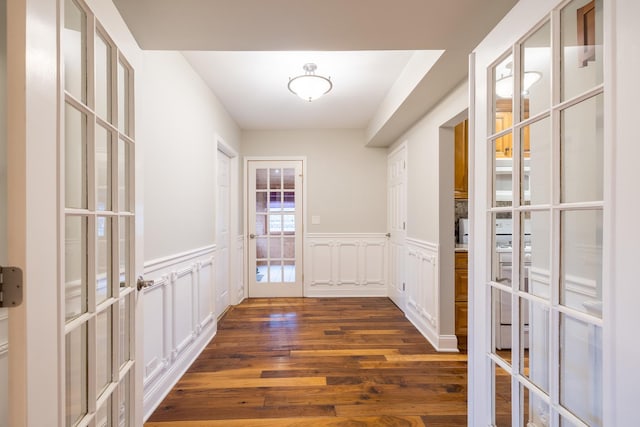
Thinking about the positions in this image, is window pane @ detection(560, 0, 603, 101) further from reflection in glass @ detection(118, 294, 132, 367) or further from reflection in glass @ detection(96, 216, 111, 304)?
reflection in glass @ detection(118, 294, 132, 367)

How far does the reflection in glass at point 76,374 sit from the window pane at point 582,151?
61.0 inches

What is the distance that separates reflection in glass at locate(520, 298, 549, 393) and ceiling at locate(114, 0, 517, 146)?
130cm

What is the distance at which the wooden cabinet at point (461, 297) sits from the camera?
266cm

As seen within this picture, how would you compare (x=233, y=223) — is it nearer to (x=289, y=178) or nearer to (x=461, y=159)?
(x=289, y=178)

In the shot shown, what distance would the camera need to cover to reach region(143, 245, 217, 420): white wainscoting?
179 cm

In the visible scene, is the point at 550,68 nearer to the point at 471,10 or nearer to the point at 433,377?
the point at 471,10

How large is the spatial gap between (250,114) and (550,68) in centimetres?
323

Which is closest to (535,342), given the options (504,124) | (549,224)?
(549,224)

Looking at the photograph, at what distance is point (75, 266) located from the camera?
0.89 m

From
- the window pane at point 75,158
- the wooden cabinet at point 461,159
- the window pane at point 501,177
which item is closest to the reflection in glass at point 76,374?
the window pane at point 75,158

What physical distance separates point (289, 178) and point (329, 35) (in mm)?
2911

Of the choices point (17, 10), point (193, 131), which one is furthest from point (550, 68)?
point (193, 131)

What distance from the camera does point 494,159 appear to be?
4.14 feet

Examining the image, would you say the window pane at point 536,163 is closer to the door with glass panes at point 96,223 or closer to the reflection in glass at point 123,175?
the door with glass panes at point 96,223
